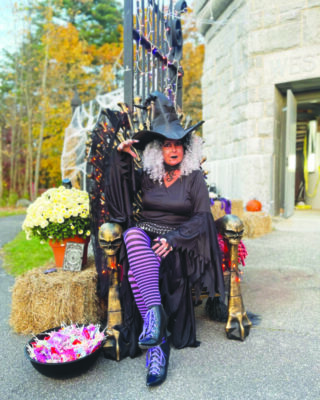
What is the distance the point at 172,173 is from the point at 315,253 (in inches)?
113

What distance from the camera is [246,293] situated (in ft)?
9.93

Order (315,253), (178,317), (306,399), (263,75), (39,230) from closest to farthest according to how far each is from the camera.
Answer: (306,399) < (178,317) < (39,230) < (315,253) < (263,75)

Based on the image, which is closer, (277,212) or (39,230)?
(39,230)

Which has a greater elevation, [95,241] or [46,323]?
[95,241]

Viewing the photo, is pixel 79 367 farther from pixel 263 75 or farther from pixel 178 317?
pixel 263 75

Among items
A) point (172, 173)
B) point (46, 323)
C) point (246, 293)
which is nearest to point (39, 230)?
point (46, 323)

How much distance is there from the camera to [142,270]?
6.53 feet

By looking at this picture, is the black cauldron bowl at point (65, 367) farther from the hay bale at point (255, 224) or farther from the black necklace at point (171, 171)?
the hay bale at point (255, 224)

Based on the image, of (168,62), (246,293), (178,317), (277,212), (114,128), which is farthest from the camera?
(277,212)

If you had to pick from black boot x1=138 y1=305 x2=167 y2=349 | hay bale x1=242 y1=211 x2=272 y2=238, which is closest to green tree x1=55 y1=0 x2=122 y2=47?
hay bale x1=242 y1=211 x2=272 y2=238

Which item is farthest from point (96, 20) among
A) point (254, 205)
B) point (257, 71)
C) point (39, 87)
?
point (254, 205)

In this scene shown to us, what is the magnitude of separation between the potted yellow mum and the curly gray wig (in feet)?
2.04

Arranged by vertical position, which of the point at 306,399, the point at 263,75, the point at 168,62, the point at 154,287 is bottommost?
the point at 306,399

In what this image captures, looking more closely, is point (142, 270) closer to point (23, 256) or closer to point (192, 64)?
point (23, 256)
